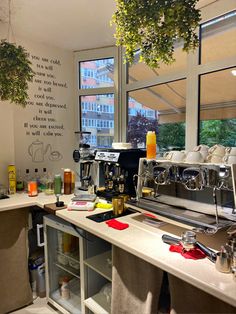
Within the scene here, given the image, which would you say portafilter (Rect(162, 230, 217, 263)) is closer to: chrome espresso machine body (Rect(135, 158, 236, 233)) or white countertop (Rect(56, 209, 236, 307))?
white countertop (Rect(56, 209, 236, 307))

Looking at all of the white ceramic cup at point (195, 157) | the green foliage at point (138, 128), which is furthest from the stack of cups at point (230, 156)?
the green foliage at point (138, 128)

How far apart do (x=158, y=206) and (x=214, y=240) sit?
15.0 inches

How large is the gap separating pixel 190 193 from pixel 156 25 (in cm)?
103

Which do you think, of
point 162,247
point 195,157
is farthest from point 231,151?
point 162,247

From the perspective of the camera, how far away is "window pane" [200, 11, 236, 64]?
5.94ft

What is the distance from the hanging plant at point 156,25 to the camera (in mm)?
1203

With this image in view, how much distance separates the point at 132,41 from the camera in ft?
4.49

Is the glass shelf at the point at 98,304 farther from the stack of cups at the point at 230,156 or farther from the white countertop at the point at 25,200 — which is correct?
the stack of cups at the point at 230,156

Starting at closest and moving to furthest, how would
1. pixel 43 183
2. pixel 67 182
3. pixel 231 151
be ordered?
pixel 231 151, pixel 67 182, pixel 43 183

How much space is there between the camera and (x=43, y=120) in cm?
263

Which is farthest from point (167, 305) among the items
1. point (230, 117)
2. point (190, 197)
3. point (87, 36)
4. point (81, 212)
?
point (87, 36)

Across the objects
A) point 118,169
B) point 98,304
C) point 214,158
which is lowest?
point 98,304

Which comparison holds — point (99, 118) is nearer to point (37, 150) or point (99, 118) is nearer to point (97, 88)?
point (97, 88)

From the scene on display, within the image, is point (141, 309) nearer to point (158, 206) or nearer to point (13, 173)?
point (158, 206)
